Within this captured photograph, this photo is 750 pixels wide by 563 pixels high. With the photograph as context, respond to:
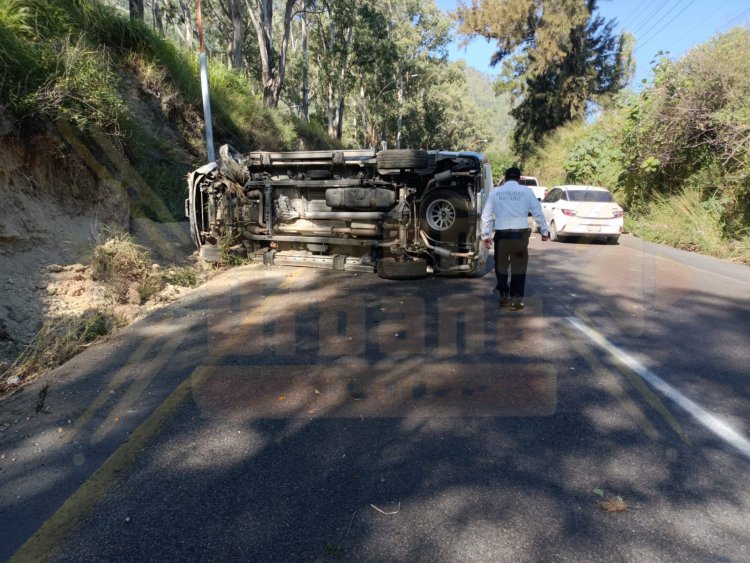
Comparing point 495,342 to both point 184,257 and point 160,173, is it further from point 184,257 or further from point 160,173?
point 160,173

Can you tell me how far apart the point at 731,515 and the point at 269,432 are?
8.88 ft

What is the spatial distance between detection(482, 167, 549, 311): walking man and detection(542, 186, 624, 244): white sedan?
803cm

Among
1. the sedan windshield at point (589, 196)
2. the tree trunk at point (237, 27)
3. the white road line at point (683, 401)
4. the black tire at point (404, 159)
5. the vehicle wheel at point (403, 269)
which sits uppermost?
the tree trunk at point (237, 27)

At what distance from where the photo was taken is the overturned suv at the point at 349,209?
7.65m

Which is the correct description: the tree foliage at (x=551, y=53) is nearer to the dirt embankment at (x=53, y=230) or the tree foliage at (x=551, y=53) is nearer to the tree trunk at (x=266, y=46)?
the tree trunk at (x=266, y=46)

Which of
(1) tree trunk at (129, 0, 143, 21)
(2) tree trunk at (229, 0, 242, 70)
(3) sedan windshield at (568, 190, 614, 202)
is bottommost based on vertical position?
(3) sedan windshield at (568, 190, 614, 202)

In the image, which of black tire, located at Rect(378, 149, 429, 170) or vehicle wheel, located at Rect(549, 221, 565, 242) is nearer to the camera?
black tire, located at Rect(378, 149, 429, 170)

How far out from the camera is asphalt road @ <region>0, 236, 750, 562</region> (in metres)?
2.49

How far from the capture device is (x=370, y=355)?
496 cm

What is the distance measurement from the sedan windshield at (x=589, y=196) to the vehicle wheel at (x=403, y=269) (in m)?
8.64

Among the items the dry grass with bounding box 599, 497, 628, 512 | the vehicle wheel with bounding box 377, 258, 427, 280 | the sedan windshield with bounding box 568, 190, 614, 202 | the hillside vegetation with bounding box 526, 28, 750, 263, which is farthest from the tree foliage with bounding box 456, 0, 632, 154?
the dry grass with bounding box 599, 497, 628, 512

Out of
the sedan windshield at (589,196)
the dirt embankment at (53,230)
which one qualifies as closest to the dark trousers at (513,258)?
the dirt embankment at (53,230)

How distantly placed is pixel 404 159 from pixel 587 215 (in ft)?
28.7

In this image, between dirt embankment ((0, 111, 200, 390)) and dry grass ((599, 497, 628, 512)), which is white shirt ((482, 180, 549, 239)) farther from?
dirt embankment ((0, 111, 200, 390))
